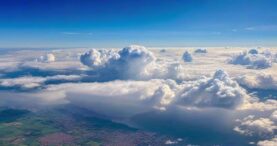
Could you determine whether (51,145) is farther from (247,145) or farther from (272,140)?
(272,140)

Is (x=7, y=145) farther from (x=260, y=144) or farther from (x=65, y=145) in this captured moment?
(x=260, y=144)

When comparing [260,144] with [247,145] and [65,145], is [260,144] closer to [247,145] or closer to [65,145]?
[247,145]

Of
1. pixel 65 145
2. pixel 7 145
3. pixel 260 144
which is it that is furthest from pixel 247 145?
pixel 7 145

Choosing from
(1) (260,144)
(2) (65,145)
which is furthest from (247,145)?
(2) (65,145)

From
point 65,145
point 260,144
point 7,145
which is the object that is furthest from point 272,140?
point 7,145

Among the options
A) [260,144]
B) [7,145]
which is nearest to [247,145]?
[260,144]

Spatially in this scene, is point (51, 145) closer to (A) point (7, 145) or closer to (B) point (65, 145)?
(B) point (65, 145)
